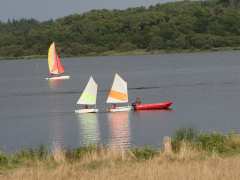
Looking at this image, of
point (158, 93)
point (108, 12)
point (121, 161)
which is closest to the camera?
point (121, 161)

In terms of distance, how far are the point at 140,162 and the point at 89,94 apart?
34.6 meters

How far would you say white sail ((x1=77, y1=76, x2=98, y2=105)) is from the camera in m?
49.3

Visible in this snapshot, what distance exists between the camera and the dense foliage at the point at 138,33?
534ft

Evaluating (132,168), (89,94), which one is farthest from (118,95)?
(132,168)

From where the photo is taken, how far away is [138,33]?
539ft

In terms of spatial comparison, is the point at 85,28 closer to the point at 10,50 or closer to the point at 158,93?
the point at 10,50

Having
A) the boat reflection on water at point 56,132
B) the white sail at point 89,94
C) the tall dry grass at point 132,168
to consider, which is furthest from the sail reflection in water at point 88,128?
the tall dry grass at point 132,168

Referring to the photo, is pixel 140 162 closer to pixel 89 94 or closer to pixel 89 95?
pixel 89 94

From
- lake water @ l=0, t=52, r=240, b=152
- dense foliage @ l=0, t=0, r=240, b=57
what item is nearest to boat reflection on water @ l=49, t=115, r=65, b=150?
lake water @ l=0, t=52, r=240, b=152

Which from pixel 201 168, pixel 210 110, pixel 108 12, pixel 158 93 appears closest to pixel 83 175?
pixel 201 168

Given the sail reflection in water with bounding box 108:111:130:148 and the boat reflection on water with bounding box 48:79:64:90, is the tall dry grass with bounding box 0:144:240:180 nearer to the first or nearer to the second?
the sail reflection in water with bounding box 108:111:130:148

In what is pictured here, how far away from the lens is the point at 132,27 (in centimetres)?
16738

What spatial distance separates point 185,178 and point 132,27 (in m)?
156

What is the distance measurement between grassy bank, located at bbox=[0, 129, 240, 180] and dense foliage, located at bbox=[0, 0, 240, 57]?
144m
